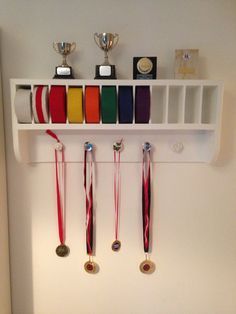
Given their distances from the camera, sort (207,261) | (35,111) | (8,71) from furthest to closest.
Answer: (207,261), (8,71), (35,111)

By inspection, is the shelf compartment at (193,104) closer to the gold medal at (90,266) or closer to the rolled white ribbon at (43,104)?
the rolled white ribbon at (43,104)

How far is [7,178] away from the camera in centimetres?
95

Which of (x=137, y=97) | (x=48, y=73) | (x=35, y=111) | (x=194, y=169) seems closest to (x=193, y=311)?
(x=194, y=169)

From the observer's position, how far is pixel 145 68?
2.70ft

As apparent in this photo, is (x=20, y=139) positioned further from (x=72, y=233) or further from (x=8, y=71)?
(x=72, y=233)

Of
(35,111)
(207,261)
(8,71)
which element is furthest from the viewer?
(207,261)

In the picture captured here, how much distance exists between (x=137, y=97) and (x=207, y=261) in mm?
720

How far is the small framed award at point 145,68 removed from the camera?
82 centimetres

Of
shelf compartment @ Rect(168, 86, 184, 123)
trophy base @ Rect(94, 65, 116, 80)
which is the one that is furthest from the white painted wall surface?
shelf compartment @ Rect(168, 86, 184, 123)

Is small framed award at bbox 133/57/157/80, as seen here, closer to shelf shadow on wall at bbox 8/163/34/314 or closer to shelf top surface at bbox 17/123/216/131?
shelf top surface at bbox 17/123/216/131

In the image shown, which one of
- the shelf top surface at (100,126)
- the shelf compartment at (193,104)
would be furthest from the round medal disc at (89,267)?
the shelf compartment at (193,104)

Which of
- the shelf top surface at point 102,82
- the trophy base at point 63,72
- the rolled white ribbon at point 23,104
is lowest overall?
the rolled white ribbon at point 23,104

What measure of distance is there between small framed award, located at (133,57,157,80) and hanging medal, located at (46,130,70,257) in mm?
379

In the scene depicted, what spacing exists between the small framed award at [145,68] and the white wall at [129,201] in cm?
8
